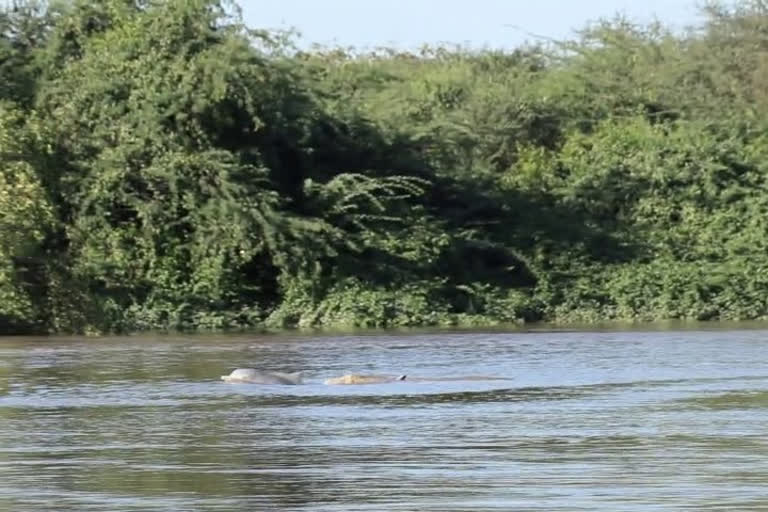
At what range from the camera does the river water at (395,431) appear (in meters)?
12.8

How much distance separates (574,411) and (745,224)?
2163 cm

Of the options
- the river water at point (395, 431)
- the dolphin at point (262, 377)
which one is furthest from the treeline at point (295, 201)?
the dolphin at point (262, 377)

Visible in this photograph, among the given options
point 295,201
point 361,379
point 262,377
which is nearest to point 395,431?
point 361,379

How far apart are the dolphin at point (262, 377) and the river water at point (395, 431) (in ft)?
0.76

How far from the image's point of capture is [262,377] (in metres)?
21.9

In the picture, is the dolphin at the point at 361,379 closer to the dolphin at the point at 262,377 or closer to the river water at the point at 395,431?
the river water at the point at 395,431

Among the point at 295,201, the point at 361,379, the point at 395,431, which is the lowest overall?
the point at 395,431

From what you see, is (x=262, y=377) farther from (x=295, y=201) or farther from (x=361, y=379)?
(x=295, y=201)

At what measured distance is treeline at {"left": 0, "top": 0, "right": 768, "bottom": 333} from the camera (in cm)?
3497

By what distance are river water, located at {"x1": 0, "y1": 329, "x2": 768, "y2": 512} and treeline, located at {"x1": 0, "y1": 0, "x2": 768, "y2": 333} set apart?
23.0ft

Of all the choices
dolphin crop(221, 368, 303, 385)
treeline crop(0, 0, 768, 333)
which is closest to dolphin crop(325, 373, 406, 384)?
dolphin crop(221, 368, 303, 385)

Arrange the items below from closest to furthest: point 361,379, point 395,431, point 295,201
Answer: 1. point 395,431
2. point 361,379
3. point 295,201

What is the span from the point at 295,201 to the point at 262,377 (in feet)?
50.3

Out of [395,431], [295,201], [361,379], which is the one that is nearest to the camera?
[395,431]
